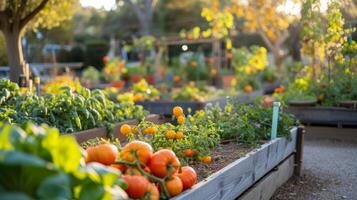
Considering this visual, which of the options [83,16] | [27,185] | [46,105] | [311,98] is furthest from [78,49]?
[27,185]

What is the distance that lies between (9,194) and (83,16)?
3973 centimetres

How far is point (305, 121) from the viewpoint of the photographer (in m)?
7.96

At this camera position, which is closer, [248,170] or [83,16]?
[248,170]

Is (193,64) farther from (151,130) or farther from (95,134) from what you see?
(151,130)

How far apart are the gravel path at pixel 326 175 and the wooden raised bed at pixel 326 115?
1.52 ft

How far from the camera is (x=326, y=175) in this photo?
5336mm

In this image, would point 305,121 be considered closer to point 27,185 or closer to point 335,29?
point 335,29

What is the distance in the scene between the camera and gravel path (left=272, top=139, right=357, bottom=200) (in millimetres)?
4578

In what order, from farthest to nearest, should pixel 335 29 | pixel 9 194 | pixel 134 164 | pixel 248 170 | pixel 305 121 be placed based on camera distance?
pixel 305 121
pixel 335 29
pixel 248 170
pixel 134 164
pixel 9 194

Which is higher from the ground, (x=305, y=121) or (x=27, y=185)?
(x=27, y=185)

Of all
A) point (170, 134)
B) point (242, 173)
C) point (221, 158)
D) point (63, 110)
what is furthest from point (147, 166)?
point (63, 110)

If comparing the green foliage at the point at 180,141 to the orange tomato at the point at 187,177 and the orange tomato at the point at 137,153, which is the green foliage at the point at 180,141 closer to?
the orange tomato at the point at 187,177

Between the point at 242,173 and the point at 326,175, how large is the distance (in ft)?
7.08

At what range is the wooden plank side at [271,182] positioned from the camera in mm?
3801
